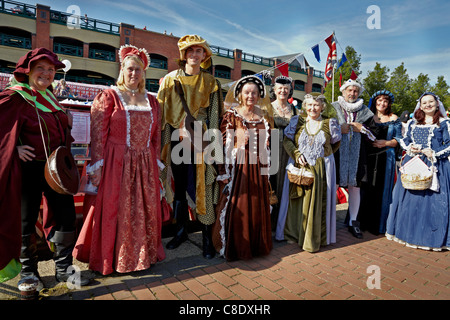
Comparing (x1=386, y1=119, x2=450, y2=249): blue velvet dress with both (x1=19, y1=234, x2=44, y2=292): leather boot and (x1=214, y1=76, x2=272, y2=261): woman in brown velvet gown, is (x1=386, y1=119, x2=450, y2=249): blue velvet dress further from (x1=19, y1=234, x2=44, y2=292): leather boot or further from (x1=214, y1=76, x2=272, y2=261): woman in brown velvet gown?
(x1=19, y1=234, x2=44, y2=292): leather boot

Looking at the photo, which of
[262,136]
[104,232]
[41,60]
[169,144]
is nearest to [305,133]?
[262,136]

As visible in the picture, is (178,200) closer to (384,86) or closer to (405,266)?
(405,266)

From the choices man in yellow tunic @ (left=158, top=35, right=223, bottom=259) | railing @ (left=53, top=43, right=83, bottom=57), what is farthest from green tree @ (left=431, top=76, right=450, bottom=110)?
railing @ (left=53, top=43, right=83, bottom=57)

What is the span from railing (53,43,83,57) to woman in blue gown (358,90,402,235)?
22.3 meters

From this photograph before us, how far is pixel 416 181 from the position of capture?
3695 mm

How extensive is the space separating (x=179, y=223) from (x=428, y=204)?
341 cm

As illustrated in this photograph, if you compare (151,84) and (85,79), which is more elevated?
(151,84)

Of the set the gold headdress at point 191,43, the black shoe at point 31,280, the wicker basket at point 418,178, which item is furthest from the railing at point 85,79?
the wicker basket at point 418,178

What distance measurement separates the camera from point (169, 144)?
3.17 metres

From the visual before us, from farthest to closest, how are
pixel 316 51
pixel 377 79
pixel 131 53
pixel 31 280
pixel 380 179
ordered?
pixel 377 79, pixel 316 51, pixel 380 179, pixel 131 53, pixel 31 280

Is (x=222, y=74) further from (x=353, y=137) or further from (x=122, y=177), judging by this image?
(x=122, y=177)

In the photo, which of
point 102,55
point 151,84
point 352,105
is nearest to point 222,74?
point 151,84

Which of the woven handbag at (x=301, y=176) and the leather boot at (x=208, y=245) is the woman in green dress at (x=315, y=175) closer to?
the woven handbag at (x=301, y=176)

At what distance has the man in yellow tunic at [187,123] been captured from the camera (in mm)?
3100
